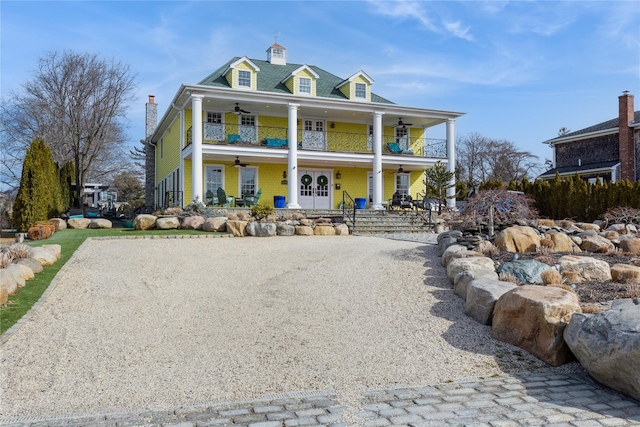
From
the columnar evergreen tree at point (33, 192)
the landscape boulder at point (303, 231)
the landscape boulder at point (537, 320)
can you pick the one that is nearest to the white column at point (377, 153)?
the landscape boulder at point (303, 231)

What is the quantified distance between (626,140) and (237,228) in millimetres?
22838

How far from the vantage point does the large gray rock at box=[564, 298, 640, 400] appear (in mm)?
4480

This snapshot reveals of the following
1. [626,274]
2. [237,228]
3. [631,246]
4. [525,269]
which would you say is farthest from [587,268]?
[237,228]

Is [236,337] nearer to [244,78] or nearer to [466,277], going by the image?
[466,277]

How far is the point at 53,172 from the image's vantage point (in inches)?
768

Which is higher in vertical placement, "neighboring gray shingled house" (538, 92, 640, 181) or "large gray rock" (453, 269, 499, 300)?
"neighboring gray shingled house" (538, 92, 640, 181)

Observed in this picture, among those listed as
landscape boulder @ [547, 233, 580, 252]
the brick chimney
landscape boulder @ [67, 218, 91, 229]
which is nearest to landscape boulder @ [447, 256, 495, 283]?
landscape boulder @ [547, 233, 580, 252]

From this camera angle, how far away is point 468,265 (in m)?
7.87

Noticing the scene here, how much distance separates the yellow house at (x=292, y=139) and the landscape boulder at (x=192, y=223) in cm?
316

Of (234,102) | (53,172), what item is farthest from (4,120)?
(234,102)

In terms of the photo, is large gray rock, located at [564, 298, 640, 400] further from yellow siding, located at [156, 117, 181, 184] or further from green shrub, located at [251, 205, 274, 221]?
yellow siding, located at [156, 117, 181, 184]

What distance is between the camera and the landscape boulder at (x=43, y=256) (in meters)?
9.47

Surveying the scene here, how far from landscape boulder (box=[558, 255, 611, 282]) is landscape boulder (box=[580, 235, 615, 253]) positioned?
6.62 feet

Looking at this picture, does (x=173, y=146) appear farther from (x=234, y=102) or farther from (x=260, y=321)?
(x=260, y=321)
